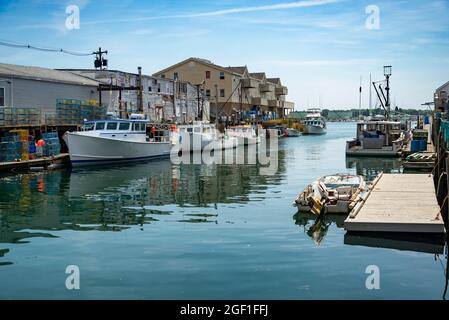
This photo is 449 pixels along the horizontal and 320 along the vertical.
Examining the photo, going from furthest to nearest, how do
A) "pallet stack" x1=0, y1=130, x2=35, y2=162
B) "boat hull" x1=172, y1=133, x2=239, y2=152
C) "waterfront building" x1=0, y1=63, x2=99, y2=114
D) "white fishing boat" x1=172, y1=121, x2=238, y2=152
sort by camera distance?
"white fishing boat" x1=172, y1=121, x2=238, y2=152
"boat hull" x1=172, y1=133, x2=239, y2=152
"waterfront building" x1=0, y1=63, x2=99, y2=114
"pallet stack" x1=0, y1=130, x2=35, y2=162

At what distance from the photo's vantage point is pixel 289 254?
44.1 ft

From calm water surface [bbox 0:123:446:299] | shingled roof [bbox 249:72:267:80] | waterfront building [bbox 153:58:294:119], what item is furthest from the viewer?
shingled roof [bbox 249:72:267:80]

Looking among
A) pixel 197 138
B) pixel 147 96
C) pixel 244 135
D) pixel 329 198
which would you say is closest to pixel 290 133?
pixel 244 135

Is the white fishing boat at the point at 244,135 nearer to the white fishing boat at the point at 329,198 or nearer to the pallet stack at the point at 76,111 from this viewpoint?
the pallet stack at the point at 76,111

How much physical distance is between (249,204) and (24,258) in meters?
10.0

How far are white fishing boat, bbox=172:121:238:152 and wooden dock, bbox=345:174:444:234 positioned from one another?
28.5m

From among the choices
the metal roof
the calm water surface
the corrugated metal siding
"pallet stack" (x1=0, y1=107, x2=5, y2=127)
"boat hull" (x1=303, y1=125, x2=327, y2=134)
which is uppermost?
the metal roof

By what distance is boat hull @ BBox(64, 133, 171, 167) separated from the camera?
36.9 m

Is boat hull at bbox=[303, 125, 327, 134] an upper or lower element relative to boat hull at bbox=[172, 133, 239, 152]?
upper

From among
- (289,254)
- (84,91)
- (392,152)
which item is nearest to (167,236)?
(289,254)

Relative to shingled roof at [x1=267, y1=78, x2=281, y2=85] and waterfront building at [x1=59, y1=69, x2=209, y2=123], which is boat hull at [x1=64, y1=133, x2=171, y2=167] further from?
shingled roof at [x1=267, y1=78, x2=281, y2=85]

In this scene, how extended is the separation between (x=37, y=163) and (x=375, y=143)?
85.8 feet

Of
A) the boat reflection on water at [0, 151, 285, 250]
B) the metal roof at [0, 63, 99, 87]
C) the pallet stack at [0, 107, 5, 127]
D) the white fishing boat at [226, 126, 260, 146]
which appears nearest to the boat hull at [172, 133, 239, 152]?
the white fishing boat at [226, 126, 260, 146]

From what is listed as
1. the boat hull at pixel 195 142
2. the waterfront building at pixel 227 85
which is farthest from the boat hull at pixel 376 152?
the waterfront building at pixel 227 85
